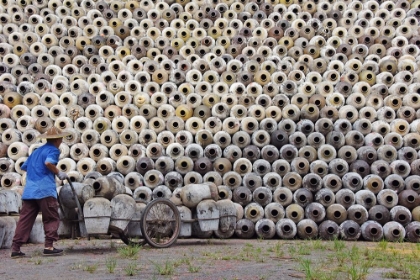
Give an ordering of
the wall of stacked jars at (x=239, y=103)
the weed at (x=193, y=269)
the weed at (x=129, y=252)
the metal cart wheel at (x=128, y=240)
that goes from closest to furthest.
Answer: the weed at (x=193, y=269) → the weed at (x=129, y=252) → the metal cart wheel at (x=128, y=240) → the wall of stacked jars at (x=239, y=103)

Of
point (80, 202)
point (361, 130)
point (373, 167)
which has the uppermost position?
point (361, 130)

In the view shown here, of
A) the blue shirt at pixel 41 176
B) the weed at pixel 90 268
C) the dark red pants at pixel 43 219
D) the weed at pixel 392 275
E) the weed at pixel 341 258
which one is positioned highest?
the blue shirt at pixel 41 176

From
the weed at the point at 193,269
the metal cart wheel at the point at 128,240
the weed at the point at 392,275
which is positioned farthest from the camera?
the metal cart wheel at the point at 128,240

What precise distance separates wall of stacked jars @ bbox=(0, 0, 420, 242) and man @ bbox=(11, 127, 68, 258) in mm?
2320

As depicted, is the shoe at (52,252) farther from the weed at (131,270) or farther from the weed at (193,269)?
the weed at (193,269)

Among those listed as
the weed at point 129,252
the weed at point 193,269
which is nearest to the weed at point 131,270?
the weed at point 193,269

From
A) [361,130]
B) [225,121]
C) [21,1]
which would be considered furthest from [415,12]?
[21,1]

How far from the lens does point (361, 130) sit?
1158 centimetres

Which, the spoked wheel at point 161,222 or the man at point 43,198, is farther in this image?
the spoked wheel at point 161,222

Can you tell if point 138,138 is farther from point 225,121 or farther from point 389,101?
point 389,101

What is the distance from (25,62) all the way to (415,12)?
369 inches

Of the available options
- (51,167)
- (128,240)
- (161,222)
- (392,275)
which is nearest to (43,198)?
(51,167)

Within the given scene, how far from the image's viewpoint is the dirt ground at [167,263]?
5246mm

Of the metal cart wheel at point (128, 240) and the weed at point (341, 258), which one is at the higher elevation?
the metal cart wheel at point (128, 240)
